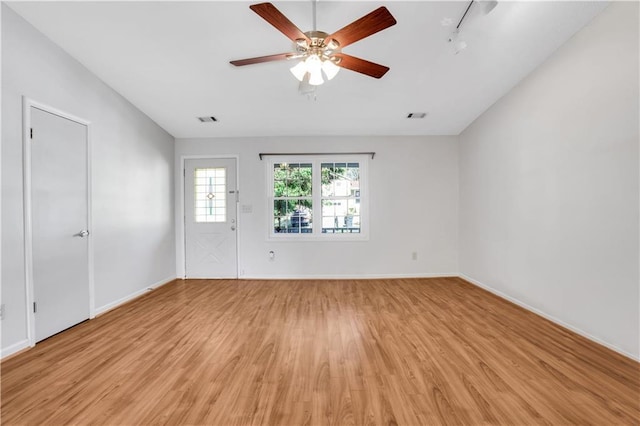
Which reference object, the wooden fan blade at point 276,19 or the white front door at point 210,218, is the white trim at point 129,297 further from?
the wooden fan blade at point 276,19

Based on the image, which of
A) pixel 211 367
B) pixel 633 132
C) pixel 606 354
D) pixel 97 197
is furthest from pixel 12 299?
pixel 633 132

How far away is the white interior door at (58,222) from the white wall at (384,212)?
221cm

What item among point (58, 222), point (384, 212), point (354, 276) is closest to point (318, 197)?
point (384, 212)

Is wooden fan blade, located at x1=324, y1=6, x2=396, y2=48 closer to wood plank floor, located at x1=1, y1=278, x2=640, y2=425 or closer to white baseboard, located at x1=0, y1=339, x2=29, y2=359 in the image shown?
wood plank floor, located at x1=1, y1=278, x2=640, y2=425

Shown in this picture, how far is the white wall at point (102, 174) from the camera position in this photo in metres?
2.24

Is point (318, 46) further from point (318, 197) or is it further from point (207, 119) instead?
point (318, 197)

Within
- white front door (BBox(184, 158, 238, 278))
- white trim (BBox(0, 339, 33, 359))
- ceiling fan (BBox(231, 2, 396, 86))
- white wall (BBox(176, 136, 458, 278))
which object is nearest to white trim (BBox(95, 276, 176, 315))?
white front door (BBox(184, 158, 238, 278))

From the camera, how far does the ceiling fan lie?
66.4 inches

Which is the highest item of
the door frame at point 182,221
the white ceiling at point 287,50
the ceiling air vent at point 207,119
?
the white ceiling at point 287,50

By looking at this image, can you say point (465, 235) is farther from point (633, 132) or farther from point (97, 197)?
point (97, 197)

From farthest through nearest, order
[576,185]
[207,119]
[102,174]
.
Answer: [207,119] < [102,174] < [576,185]

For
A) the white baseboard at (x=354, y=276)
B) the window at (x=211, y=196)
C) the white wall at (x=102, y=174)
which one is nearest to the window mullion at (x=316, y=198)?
the white baseboard at (x=354, y=276)

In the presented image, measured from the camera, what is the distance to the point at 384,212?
15.6ft

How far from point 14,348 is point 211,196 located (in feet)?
9.87
